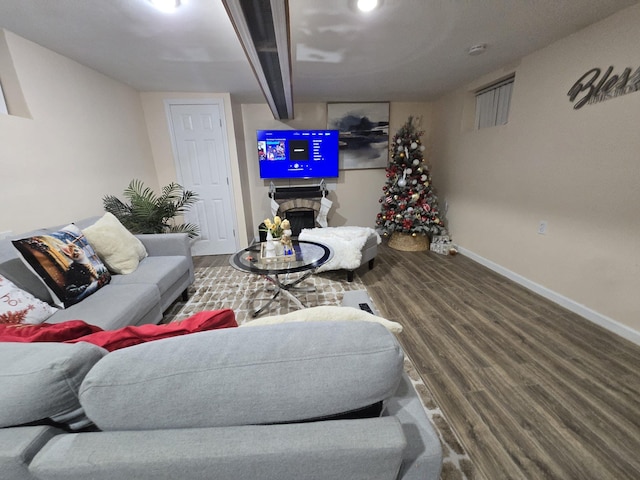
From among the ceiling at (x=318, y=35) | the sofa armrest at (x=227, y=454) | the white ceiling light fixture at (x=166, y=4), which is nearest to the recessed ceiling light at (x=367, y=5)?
the ceiling at (x=318, y=35)

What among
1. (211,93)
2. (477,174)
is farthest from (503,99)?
(211,93)

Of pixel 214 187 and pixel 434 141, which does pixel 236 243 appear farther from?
pixel 434 141

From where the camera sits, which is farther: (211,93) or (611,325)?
(211,93)

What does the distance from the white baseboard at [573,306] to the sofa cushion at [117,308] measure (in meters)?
3.33

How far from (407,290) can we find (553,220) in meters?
1.46

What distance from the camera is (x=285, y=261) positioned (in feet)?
6.82

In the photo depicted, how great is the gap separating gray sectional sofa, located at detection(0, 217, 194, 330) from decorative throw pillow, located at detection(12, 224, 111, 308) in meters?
0.06

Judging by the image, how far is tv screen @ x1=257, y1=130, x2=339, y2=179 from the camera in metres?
3.78

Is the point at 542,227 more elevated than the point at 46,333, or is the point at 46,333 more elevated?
the point at 46,333

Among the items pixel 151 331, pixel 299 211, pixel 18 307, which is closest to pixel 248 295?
pixel 18 307

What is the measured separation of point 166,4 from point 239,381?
2100 mm

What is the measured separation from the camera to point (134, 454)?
0.49 m

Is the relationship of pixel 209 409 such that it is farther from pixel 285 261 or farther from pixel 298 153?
pixel 298 153

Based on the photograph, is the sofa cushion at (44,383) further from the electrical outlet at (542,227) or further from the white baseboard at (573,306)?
the electrical outlet at (542,227)
